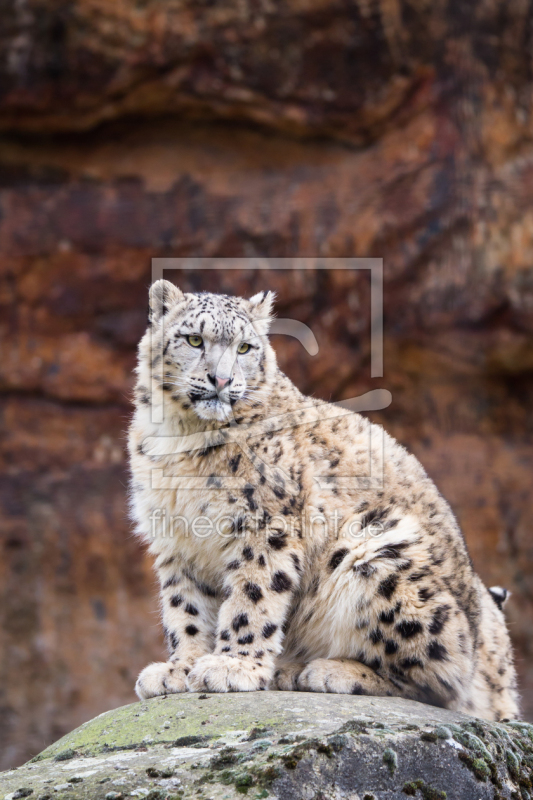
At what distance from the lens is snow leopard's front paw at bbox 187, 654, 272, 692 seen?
4.43 metres

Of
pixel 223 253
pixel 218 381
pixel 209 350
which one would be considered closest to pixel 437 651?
pixel 218 381

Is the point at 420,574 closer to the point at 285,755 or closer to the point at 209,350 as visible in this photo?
the point at 285,755

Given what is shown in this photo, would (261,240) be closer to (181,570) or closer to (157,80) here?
(157,80)

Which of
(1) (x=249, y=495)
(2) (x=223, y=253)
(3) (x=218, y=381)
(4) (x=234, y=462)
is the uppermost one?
(2) (x=223, y=253)

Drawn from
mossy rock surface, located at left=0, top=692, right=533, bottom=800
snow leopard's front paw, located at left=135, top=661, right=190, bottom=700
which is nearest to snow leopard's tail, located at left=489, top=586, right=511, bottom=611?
mossy rock surface, located at left=0, top=692, right=533, bottom=800

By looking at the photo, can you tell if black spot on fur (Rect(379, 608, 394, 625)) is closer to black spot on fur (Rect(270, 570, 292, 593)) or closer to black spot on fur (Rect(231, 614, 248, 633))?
black spot on fur (Rect(270, 570, 292, 593))

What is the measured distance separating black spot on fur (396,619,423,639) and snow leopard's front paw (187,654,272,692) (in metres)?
0.74

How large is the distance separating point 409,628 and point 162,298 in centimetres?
248

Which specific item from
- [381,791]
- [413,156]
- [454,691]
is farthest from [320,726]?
[413,156]

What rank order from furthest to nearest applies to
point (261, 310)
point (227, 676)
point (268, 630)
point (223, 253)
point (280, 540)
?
point (223, 253)
point (261, 310)
point (280, 540)
point (268, 630)
point (227, 676)

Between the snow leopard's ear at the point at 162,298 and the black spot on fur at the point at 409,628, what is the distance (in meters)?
2.35

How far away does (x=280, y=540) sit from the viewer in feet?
15.6

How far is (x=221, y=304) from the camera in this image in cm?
528

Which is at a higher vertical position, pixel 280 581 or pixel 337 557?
pixel 337 557
